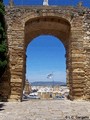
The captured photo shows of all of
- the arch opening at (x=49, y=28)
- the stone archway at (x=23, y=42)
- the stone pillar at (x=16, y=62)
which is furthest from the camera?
the arch opening at (x=49, y=28)

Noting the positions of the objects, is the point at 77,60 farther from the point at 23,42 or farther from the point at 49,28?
the point at 49,28

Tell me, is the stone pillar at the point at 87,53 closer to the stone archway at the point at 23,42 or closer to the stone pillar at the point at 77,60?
the stone archway at the point at 23,42

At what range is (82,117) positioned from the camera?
27.1 ft

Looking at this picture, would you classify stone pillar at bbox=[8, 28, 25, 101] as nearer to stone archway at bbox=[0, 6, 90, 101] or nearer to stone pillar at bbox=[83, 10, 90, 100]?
stone archway at bbox=[0, 6, 90, 101]

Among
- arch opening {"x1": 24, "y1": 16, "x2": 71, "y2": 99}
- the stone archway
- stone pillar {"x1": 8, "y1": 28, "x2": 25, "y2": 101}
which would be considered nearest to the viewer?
stone pillar {"x1": 8, "y1": 28, "x2": 25, "y2": 101}

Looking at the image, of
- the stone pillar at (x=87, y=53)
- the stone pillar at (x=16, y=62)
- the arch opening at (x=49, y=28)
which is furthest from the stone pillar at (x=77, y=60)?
the stone pillar at (x=16, y=62)

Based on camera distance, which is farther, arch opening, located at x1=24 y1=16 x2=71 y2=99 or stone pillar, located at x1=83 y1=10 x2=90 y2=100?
arch opening, located at x1=24 y1=16 x2=71 y2=99

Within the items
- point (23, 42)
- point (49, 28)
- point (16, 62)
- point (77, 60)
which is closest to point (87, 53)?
point (77, 60)

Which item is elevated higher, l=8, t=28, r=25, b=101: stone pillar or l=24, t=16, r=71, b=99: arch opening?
l=24, t=16, r=71, b=99: arch opening

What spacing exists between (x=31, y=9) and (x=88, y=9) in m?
2.97

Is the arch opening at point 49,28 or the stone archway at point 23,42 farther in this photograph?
the arch opening at point 49,28

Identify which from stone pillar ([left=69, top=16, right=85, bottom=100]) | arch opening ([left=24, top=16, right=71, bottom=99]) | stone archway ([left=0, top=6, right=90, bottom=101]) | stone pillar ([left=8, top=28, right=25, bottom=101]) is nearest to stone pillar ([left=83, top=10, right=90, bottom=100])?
stone archway ([left=0, top=6, right=90, bottom=101])

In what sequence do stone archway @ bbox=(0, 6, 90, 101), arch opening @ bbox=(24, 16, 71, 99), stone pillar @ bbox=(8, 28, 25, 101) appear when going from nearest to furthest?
stone pillar @ bbox=(8, 28, 25, 101)
stone archway @ bbox=(0, 6, 90, 101)
arch opening @ bbox=(24, 16, 71, 99)

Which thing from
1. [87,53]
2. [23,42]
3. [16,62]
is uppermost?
[23,42]
